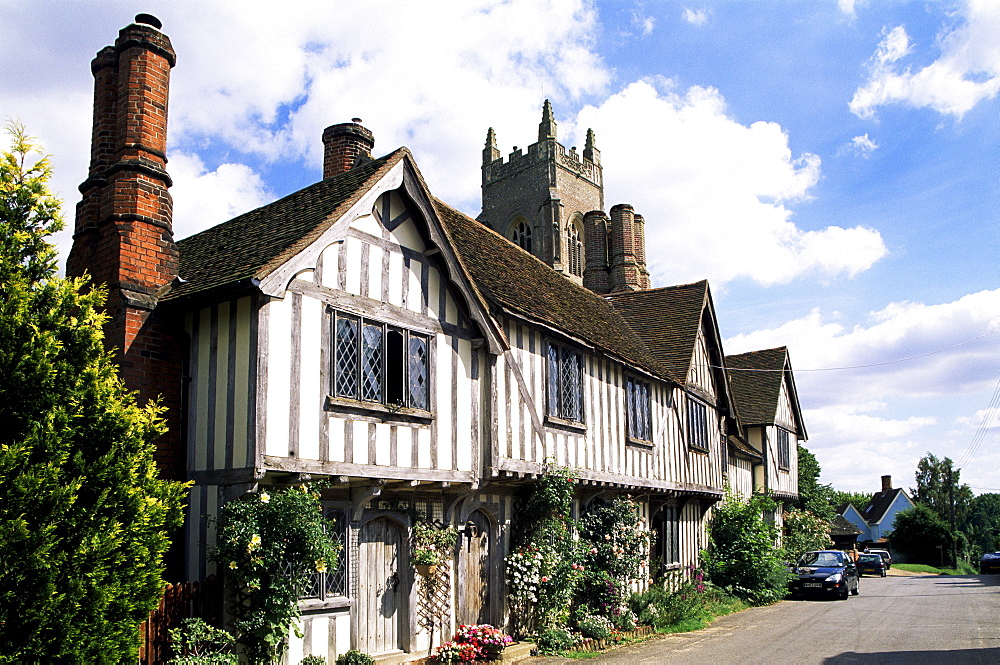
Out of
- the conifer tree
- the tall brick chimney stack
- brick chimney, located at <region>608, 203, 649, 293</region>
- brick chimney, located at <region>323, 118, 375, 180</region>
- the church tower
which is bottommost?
the conifer tree

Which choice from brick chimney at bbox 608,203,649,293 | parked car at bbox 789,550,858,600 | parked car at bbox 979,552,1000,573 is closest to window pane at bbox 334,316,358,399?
parked car at bbox 789,550,858,600

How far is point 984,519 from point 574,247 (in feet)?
266

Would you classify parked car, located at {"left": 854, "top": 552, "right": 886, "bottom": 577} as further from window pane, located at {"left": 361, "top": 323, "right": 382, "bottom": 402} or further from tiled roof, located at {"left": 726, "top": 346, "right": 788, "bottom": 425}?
window pane, located at {"left": 361, "top": 323, "right": 382, "bottom": 402}

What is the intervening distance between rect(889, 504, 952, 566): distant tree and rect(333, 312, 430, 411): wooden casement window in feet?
179

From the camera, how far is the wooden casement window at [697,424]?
2153cm

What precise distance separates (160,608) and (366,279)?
461cm

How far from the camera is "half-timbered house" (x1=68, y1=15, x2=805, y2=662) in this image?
968 cm

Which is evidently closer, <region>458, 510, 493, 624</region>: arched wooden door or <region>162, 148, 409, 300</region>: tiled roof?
<region>162, 148, 409, 300</region>: tiled roof

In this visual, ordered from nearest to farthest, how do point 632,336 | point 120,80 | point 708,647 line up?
point 120,80 < point 708,647 < point 632,336

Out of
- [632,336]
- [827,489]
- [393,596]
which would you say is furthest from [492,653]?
[827,489]

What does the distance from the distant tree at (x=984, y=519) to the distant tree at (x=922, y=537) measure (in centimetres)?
3731

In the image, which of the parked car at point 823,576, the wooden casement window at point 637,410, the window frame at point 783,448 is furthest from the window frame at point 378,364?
the window frame at point 783,448

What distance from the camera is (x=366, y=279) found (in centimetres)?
1105

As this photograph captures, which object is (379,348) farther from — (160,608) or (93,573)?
(93,573)
